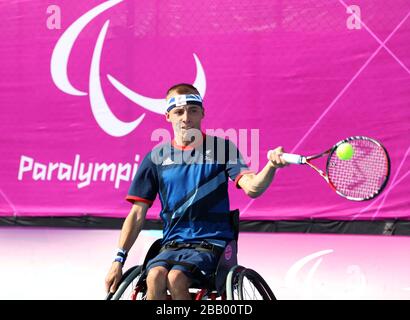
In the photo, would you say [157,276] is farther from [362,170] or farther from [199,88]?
[199,88]

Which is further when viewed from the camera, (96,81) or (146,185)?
(96,81)

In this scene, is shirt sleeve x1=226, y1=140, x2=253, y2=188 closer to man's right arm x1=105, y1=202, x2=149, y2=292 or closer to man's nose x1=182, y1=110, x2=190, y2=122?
man's nose x1=182, y1=110, x2=190, y2=122

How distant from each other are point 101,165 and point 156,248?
430cm

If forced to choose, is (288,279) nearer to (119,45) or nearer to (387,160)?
(387,160)

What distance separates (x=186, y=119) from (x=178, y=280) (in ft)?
2.52

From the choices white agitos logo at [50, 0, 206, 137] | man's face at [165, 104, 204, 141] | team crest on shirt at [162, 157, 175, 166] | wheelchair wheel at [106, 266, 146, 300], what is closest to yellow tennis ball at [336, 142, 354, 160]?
man's face at [165, 104, 204, 141]

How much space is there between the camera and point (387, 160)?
348cm

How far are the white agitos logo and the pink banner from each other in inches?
0.4

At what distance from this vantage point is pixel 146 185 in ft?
12.2

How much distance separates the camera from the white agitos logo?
7.80 metres

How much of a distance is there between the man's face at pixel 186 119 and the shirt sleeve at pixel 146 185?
0.21m

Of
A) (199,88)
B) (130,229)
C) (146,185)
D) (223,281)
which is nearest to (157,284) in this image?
(223,281)

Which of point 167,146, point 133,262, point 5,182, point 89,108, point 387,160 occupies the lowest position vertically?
point 387,160
